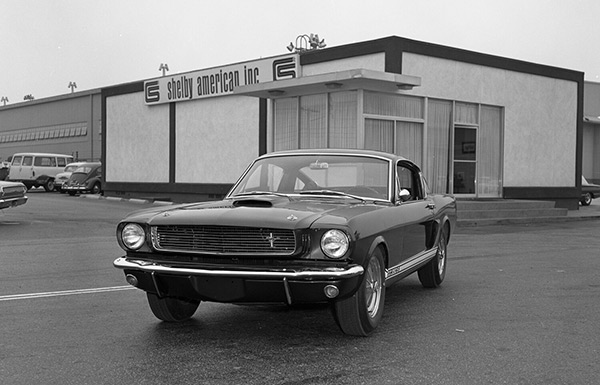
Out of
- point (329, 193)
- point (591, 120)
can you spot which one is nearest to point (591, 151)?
point (591, 120)

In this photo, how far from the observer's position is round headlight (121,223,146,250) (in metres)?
5.17

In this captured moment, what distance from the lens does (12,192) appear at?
52.0ft

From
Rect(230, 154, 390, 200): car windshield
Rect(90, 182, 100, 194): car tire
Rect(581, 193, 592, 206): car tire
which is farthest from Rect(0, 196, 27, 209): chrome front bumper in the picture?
Rect(581, 193, 592, 206): car tire

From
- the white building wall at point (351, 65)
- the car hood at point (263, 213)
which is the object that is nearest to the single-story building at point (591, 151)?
the white building wall at point (351, 65)

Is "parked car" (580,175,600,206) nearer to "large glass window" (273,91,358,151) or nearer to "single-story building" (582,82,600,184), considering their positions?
"large glass window" (273,91,358,151)

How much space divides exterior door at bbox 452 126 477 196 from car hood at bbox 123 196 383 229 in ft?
50.6

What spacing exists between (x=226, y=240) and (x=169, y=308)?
1157mm

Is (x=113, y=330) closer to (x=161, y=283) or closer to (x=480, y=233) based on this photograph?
(x=161, y=283)

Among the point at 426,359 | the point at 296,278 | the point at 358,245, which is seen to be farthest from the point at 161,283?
the point at 426,359

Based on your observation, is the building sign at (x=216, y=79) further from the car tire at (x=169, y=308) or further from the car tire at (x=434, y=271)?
the car tire at (x=169, y=308)

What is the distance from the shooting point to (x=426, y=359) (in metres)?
4.65

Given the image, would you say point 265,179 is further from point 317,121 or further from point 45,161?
point 45,161

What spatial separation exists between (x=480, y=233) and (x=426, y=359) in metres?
11.1

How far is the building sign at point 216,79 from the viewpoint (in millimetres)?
21156
